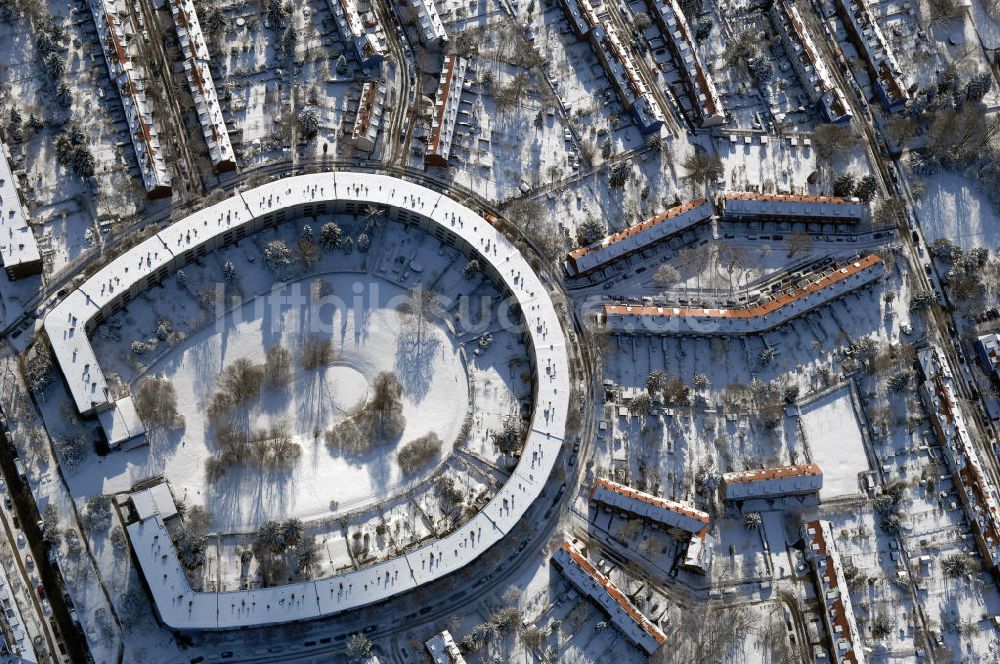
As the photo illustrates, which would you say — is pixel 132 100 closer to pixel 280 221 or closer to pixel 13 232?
pixel 13 232

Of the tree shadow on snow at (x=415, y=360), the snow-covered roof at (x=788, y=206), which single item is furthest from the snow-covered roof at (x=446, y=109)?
the snow-covered roof at (x=788, y=206)

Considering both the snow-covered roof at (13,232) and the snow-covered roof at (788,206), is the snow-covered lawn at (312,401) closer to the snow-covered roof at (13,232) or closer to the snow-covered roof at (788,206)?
the snow-covered roof at (13,232)

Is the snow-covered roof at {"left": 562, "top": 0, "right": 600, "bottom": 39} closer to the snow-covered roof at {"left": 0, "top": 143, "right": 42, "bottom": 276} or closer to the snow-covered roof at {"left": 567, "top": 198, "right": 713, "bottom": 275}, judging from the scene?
the snow-covered roof at {"left": 567, "top": 198, "right": 713, "bottom": 275}

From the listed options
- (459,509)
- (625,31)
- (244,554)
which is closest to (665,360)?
(459,509)

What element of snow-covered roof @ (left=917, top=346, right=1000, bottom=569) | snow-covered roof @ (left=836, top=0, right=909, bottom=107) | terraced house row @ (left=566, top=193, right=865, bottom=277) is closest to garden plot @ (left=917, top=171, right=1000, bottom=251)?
terraced house row @ (left=566, top=193, right=865, bottom=277)

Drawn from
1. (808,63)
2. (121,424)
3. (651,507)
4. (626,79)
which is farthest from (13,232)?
(808,63)

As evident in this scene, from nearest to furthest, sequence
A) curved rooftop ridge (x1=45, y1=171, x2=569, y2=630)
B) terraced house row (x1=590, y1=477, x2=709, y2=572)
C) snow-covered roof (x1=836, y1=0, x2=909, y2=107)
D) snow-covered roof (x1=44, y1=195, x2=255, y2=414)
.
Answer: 1. curved rooftop ridge (x1=45, y1=171, x2=569, y2=630)
2. snow-covered roof (x1=44, y1=195, x2=255, y2=414)
3. terraced house row (x1=590, y1=477, x2=709, y2=572)
4. snow-covered roof (x1=836, y1=0, x2=909, y2=107)
